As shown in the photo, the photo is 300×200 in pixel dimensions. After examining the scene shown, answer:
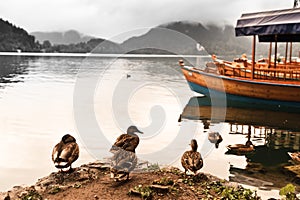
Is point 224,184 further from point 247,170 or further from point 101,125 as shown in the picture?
point 101,125

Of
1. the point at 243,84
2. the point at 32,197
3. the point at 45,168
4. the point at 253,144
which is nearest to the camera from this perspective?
the point at 32,197

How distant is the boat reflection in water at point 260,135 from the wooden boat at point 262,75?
0.55m

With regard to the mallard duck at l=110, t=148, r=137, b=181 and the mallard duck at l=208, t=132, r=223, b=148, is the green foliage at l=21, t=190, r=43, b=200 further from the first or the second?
the mallard duck at l=208, t=132, r=223, b=148

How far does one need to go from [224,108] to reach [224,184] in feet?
30.4

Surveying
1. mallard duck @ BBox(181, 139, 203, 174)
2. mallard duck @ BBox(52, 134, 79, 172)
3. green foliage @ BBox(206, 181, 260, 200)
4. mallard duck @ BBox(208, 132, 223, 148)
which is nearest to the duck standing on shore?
mallard duck @ BBox(52, 134, 79, 172)

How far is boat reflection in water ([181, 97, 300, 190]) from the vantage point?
21.7 ft

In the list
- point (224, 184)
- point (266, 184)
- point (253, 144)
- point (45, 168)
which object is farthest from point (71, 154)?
point (253, 144)

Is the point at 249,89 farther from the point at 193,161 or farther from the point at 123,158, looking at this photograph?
A: the point at 123,158

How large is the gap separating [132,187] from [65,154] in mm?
1216

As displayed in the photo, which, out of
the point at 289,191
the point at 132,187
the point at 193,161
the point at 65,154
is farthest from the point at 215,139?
the point at 65,154

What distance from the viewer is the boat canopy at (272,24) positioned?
1266 centimetres

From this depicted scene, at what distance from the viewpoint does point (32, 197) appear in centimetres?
471

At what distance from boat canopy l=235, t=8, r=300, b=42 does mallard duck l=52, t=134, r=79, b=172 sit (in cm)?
987

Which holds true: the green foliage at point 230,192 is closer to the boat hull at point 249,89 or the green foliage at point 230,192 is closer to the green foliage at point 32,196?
the green foliage at point 32,196
